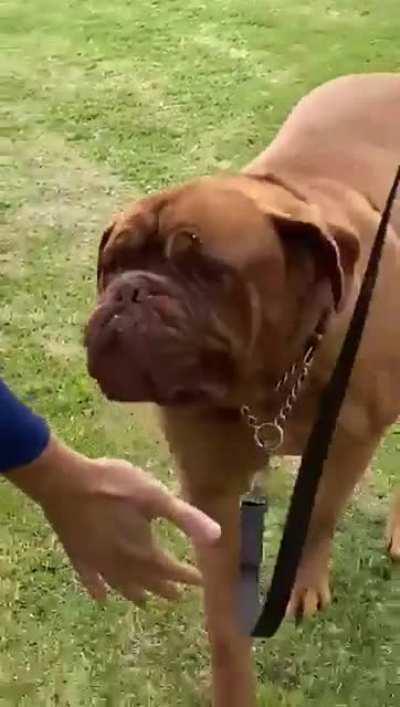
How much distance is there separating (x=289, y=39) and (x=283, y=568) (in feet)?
6.17

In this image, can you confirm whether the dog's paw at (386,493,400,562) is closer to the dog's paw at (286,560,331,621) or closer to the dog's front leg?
the dog's paw at (286,560,331,621)

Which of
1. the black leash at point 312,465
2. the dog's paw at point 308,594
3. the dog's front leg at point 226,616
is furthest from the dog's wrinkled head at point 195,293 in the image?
the dog's paw at point 308,594

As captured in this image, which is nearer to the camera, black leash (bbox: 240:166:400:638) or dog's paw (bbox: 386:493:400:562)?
black leash (bbox: 240:166:400:638)

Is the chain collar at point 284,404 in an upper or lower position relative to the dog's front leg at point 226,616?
upper

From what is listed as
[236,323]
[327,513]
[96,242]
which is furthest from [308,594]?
[96,242]

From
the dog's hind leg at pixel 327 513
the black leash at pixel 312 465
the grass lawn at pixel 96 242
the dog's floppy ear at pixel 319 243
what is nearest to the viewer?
the black leash at pixel 312 465

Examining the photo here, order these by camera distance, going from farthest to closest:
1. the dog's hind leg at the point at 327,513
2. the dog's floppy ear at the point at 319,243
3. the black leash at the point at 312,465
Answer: the dog's hind leg at the point at 327,513
the dog's floppy ear at the point at 319,243
the black leash at the point at 312,465

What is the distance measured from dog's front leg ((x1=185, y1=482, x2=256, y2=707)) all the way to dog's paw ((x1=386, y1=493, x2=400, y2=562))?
0.93 feet

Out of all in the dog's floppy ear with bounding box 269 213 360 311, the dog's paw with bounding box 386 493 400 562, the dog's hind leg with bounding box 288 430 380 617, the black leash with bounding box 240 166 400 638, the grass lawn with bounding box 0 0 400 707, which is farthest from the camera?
the dog's paw with bounding box 386 493 400 562

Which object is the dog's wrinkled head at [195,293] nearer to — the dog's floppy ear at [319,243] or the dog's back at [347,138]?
the dog's floppy ear at [319,243]

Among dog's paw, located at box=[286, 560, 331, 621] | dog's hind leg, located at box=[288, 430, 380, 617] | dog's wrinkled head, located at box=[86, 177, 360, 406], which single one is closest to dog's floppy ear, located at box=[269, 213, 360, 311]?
dog's wrinkled head, located at box=[86, 177, 360, 406]

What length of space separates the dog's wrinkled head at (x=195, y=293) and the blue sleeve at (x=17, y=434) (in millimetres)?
203

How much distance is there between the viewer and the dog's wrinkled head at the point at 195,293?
1.09 m

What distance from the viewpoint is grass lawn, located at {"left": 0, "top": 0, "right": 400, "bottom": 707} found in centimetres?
144
